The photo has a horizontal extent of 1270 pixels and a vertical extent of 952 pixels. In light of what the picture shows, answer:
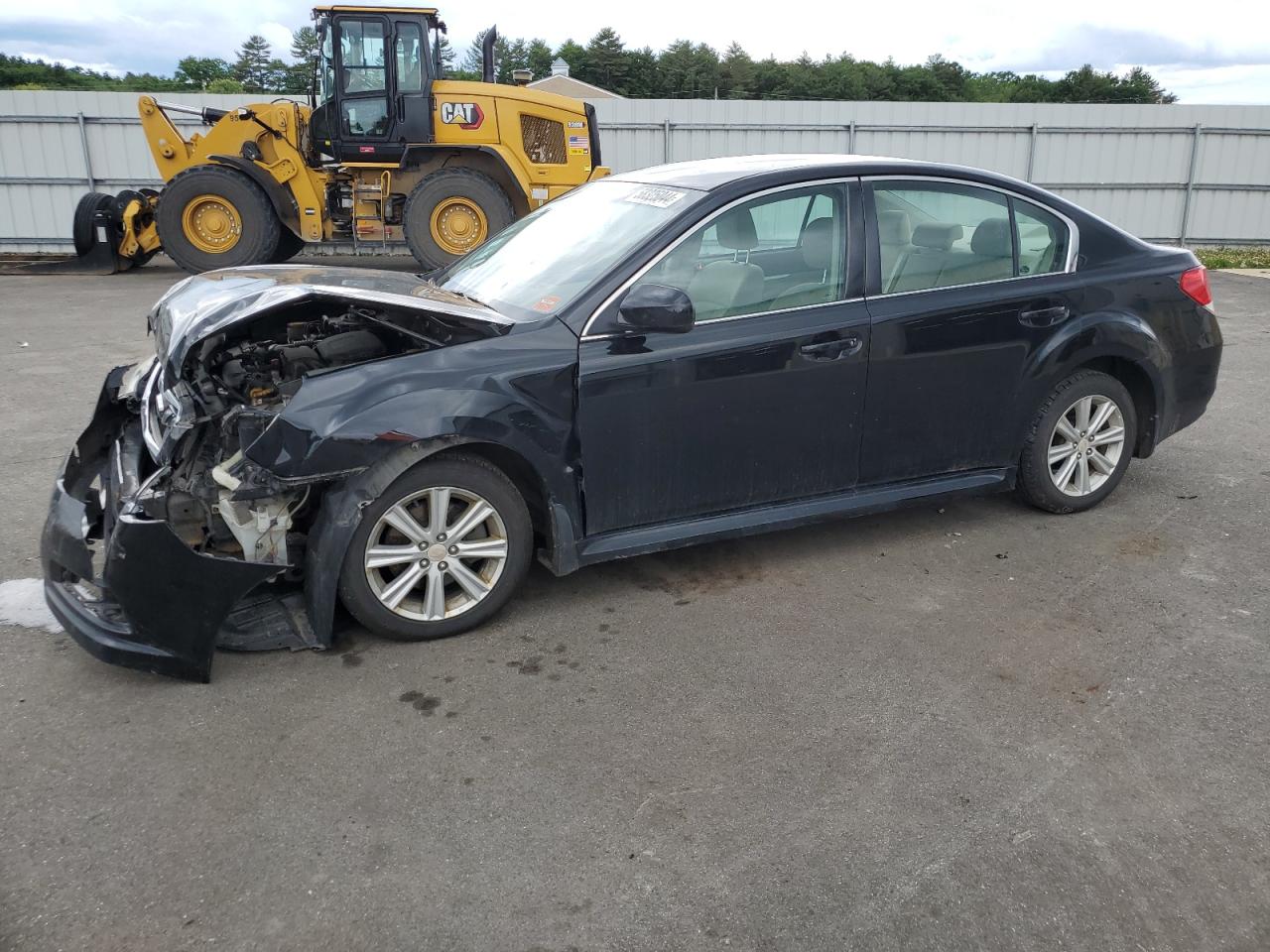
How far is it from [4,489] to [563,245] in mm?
3281

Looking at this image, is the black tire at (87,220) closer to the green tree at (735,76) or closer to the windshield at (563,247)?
the windshield at (563,247)

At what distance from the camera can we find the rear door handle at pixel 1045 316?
4.52 metres

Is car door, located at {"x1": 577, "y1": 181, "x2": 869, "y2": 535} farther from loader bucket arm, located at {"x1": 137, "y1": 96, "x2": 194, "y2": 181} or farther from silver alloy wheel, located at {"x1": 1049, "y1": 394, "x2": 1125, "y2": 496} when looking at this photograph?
loader bucket arm, located at {"x1": 137, "y1": 96, "x2": 194, "y2": 181}

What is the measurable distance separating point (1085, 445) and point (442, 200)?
33.6 feet

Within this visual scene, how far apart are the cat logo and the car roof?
9.40 metres

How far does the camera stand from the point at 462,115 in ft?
43.5

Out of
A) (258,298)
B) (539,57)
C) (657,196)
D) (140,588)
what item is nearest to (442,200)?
(657,196)

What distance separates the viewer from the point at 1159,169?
59.8 feet

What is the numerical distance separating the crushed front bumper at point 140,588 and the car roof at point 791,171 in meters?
2.31

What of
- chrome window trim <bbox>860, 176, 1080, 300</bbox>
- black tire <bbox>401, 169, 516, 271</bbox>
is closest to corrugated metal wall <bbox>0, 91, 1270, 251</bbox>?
black tire <bbox>401, 169, 516, 271</bbox>

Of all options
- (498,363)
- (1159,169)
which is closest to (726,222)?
(498,363)

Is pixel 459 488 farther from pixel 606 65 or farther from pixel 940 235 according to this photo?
pixel 606 65

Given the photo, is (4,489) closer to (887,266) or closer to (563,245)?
(563,245)

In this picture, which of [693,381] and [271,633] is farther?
[693,381]
